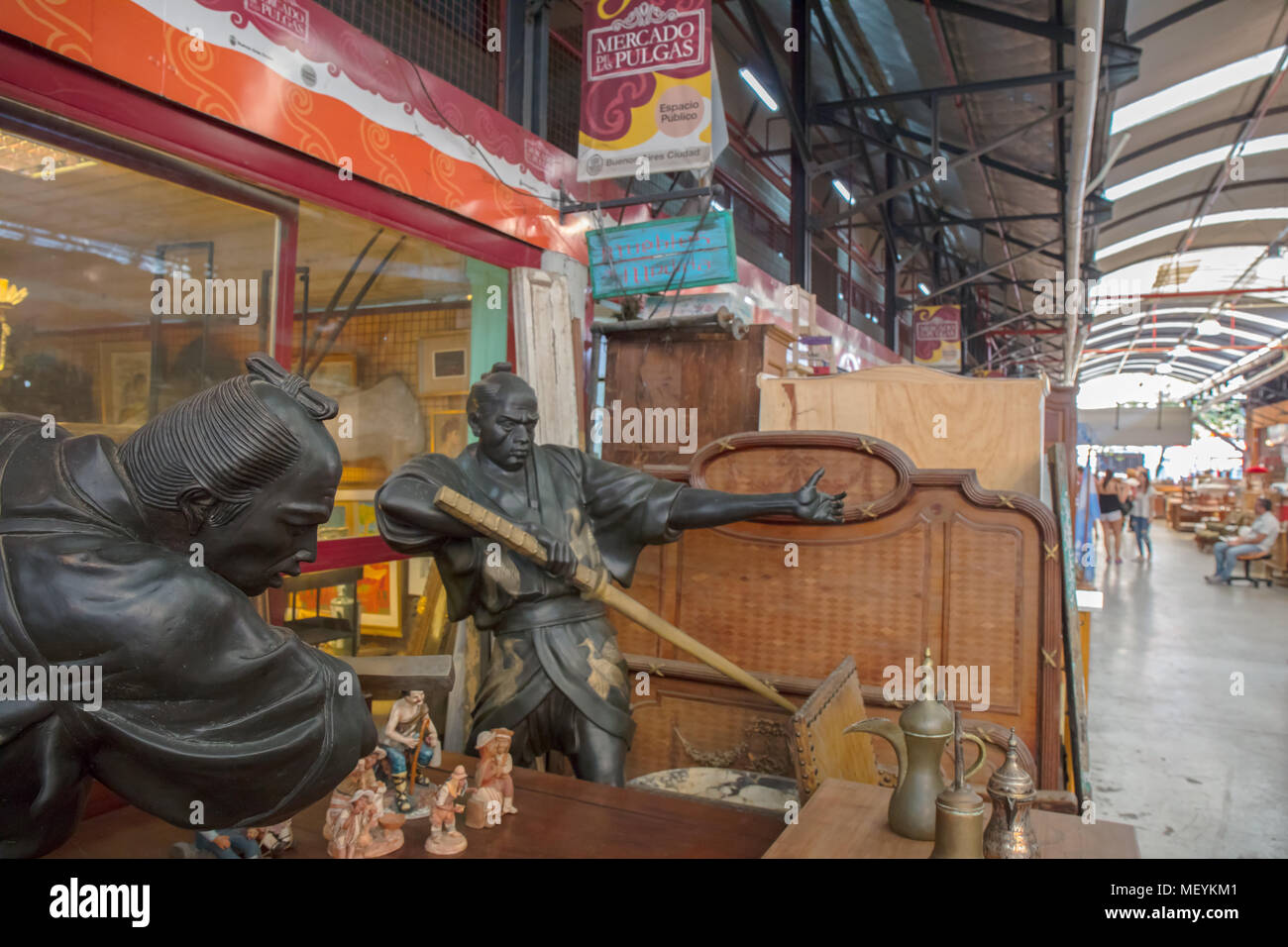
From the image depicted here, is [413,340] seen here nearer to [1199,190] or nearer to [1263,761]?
[1263,761]

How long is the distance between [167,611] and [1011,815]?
1489 millimetres

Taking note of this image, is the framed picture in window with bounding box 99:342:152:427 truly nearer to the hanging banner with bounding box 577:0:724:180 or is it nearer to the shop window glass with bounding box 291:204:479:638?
the shop window glass with bounding box 291:204:479:638

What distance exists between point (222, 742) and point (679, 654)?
267 centimetres

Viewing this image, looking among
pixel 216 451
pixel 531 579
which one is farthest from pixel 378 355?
pixel 216 451

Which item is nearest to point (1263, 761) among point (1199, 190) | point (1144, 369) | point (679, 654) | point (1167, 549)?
point (679, 654)

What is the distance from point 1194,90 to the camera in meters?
8.13

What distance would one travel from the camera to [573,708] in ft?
9.43

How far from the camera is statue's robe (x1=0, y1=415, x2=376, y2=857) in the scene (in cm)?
124

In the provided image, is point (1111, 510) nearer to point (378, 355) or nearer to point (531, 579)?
point (378, 355)

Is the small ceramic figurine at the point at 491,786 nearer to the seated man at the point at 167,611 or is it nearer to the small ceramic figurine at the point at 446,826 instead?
the small ceramic figurine at the point at 446,826

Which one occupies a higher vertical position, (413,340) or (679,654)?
(413,340)

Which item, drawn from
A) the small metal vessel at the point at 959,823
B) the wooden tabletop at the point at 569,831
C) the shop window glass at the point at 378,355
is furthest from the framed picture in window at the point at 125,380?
the small metal vessel at the point at 959,823

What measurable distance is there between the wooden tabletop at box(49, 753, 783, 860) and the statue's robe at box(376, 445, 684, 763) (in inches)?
20.6

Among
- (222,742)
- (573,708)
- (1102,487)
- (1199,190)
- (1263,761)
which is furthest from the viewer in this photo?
(1102,487)
